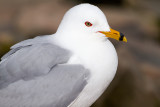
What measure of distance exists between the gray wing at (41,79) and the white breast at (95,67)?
43 millimetres

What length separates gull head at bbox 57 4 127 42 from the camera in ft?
7.23

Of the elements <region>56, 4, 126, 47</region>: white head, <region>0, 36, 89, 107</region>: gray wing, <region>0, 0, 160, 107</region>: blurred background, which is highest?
<region>56, 4, 126, 47</region>: white head

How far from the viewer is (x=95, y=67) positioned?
7.09 ft

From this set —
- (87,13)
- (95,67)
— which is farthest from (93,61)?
(87,13)

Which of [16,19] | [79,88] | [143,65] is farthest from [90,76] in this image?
[16,19]

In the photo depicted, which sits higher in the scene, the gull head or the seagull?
the gull head

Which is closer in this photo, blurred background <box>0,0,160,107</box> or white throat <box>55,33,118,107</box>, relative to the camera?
white throat <box>55,33,118,107</box>

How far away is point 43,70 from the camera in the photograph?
216 centimetres

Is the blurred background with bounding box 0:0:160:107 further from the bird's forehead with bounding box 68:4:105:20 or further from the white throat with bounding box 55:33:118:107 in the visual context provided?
the bird's forehead with bounding box 68:4:105:20

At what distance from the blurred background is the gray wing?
1.22 m

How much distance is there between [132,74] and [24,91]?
5.13ft

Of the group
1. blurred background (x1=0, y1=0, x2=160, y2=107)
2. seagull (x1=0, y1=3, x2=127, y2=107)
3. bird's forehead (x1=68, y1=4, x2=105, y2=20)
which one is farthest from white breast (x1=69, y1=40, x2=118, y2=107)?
blurred background (x1=0, y1=0, x2=160, y2=107)

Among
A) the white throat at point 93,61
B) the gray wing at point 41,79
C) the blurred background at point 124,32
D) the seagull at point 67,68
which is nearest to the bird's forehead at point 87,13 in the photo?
the seagull at point 67,68

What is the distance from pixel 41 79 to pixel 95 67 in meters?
0.34
